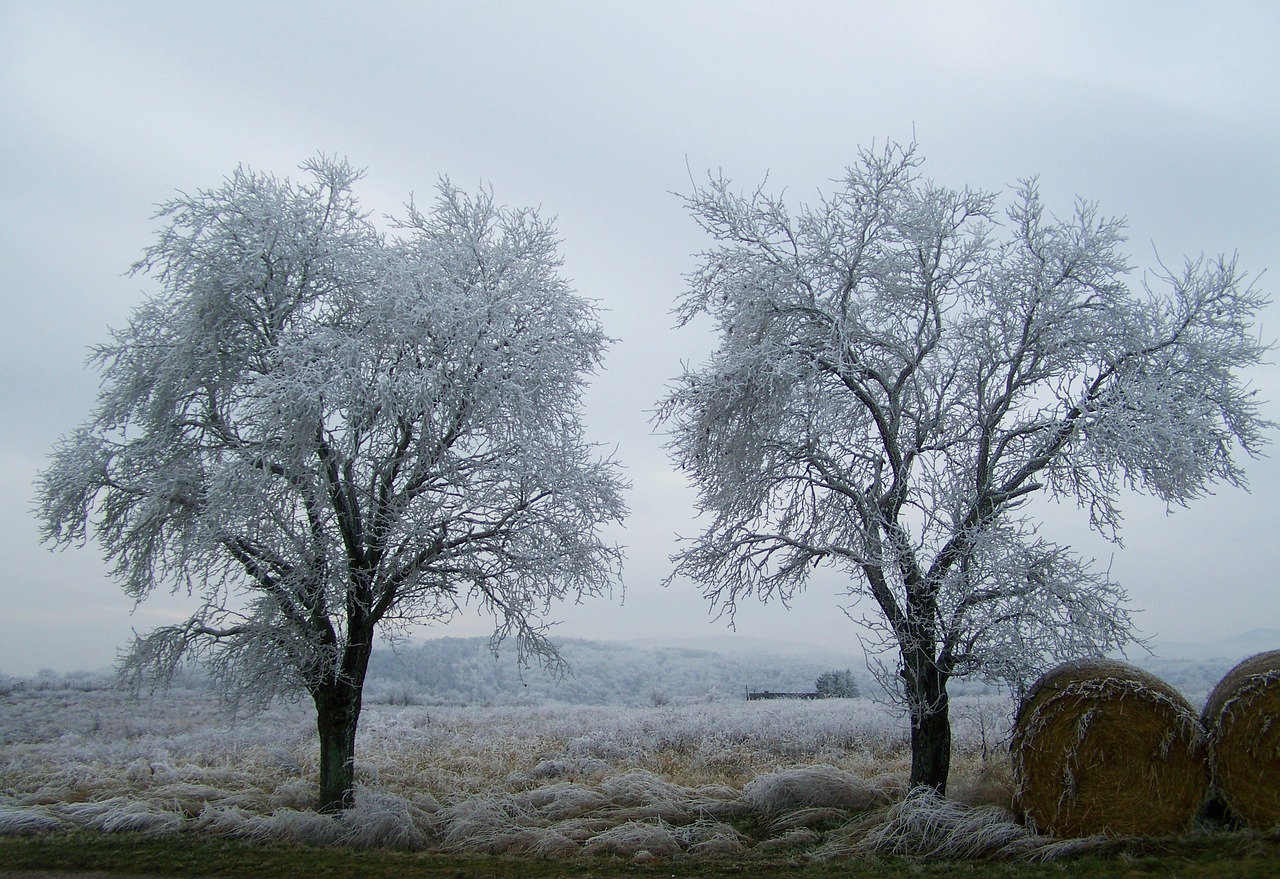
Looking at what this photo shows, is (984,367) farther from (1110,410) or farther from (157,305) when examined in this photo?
(157,305)

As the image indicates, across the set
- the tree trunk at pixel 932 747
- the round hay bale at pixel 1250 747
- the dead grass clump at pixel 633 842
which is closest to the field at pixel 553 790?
the dead grass clump at pixel 633 842

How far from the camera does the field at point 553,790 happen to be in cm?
803

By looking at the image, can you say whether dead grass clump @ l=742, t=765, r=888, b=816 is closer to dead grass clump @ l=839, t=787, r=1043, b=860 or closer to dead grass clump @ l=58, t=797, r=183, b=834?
dead grass clump @ l=839, t=787, r=1043, b=860

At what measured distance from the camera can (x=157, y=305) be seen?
409 inches

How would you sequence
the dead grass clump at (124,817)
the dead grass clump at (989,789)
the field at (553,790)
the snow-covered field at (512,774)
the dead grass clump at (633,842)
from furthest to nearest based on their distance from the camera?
1. the dead grass clump at (124,817)
2. the snow-covered field at (512,774)
3. the dead grass clump at (989,789)
4. the dead grass clump at (633,842)
5. the field at (553,790)

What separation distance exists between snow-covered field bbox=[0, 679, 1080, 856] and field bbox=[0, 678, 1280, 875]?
0.03m

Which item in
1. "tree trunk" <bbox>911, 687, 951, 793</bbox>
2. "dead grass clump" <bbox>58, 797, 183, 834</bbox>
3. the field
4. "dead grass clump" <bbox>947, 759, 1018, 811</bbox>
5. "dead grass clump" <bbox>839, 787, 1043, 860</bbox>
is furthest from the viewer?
"dead grass clump" <bbox>58, 797, 183, 834</bbox>

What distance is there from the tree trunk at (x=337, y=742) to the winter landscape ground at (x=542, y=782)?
0.28m

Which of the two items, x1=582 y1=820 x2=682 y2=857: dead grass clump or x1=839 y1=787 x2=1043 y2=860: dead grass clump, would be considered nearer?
x1=839 y1=787 x2=1043 y2=860: dead grass clump

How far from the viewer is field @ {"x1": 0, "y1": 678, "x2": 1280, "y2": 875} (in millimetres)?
8031

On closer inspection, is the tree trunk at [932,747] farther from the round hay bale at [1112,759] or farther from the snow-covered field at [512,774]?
the round hay bale at [1112,759]

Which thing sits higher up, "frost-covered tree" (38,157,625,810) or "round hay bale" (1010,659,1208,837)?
"frost-covered tree" (38,157,625,810)

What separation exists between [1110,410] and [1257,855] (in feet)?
12.9

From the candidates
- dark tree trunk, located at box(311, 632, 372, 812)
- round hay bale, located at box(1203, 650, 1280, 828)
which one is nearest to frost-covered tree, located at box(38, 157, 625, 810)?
dark tree trunk, located at box(311, 632, 372, 812)
